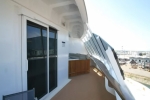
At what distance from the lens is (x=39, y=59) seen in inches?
94.3

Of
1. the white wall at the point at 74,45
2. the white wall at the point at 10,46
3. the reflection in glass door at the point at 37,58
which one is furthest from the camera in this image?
the white wall at the point at 74,45

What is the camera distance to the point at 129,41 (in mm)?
2570

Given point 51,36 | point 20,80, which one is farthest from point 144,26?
point 20,80

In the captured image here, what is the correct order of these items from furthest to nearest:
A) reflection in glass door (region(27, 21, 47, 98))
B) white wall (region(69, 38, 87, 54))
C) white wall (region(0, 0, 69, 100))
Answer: white wall (region(69, 38, 87, 54)) < reflection in glass door (region(27, 21, 47, 98)) < white wall (region(0, 0, 69, 100))

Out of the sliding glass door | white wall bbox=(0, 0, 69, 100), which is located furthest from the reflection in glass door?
white wall bbox=(0, 0, 69, 100)

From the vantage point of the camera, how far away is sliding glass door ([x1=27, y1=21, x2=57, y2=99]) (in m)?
2.10

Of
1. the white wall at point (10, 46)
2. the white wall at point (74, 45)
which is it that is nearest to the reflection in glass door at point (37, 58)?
the white wall at point (10, 46)

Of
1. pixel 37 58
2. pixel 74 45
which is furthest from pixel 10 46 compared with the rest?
pixel 74 45

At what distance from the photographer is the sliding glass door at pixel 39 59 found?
6.88 ft

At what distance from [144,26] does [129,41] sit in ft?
1.73

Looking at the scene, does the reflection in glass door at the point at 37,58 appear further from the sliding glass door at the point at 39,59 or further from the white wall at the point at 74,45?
the white wall at the point at 74,45

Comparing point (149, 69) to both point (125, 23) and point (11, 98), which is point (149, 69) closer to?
point (125, 23)

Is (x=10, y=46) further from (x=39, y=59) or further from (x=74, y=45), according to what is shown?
(x=74, y=45)

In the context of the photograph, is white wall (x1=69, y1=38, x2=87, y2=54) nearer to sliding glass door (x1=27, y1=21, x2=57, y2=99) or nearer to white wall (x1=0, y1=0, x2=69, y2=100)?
sliding glass door (x1=27, y1=21, x2=57, y2=99)
